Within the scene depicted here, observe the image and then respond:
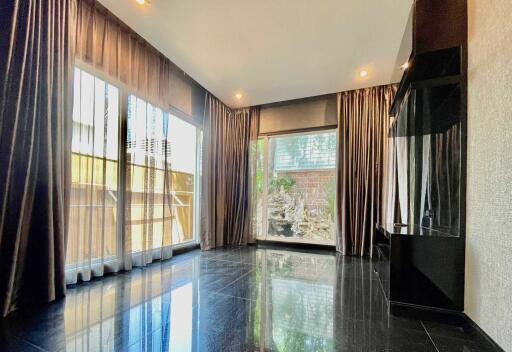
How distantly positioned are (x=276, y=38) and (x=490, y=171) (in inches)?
83.4

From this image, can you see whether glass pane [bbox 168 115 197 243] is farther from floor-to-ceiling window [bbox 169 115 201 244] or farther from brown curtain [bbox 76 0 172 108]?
brown curtain [bbox 76 0 172 108]

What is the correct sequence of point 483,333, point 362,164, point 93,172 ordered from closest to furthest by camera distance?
point 483,333
point 93,172
point 362,164

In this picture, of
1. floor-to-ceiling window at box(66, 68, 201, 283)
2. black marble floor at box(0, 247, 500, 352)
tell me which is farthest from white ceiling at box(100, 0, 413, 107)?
black marble floor at box(0, 247, 500, 352)

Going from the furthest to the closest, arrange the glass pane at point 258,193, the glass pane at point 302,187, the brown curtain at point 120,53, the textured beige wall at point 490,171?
the glass pane at point 258,193, the glass pane at point 302,187, the brown curtain at point 120,53, the textured beige wall at point 490,171

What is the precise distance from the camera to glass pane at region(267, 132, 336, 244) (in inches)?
156

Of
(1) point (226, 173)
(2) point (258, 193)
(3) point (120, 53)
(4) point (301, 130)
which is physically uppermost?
(3) point (120, 53)

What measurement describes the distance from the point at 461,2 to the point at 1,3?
3158mm

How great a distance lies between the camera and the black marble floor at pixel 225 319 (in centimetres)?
129

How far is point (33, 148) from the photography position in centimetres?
171

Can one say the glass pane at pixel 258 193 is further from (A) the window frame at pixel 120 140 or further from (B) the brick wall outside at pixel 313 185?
(A) the window frame at pixel 120 140

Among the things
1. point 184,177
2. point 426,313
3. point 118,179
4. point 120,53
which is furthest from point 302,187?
point 120,53

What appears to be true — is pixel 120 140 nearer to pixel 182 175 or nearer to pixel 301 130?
pixel 182 175

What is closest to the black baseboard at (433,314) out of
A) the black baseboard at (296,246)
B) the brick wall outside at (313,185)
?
the black baseboard at (296,246)

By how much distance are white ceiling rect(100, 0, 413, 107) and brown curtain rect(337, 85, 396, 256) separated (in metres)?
0.26
